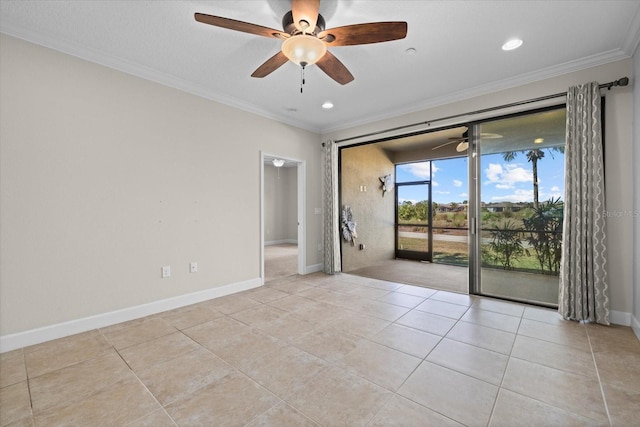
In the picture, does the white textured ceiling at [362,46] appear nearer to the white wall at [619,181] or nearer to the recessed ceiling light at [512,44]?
the recessed ceiling light at [512,44]

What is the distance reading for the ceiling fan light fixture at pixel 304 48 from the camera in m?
2.08

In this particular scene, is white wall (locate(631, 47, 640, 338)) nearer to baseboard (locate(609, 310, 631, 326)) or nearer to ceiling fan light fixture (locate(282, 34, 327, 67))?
baseboard (locate(609, 310, 631, 326))

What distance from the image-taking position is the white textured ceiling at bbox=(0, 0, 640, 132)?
2248 mm

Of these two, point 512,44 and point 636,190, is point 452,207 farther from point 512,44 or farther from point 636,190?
point 512,44

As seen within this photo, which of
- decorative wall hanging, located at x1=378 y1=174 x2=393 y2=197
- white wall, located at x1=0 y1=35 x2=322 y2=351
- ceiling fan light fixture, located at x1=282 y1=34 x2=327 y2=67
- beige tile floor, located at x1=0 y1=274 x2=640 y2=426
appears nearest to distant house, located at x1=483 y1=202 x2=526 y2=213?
beige tile floor, located at x1=0 y1=274 x2=640 y2=426

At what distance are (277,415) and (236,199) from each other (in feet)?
9.96

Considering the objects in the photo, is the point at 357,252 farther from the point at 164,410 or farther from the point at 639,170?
the point at 164,410

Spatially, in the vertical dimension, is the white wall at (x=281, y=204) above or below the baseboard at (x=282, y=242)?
above

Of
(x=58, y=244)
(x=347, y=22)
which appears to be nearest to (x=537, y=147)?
(x=347, y=22)

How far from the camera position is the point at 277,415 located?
165cm

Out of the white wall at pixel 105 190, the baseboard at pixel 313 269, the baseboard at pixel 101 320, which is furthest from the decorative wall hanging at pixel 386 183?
the baseboard at pixel 101 320

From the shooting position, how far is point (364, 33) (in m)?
2.05

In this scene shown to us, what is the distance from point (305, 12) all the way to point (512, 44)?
85.2 inches

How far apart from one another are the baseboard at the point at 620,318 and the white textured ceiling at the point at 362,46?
2637mm
